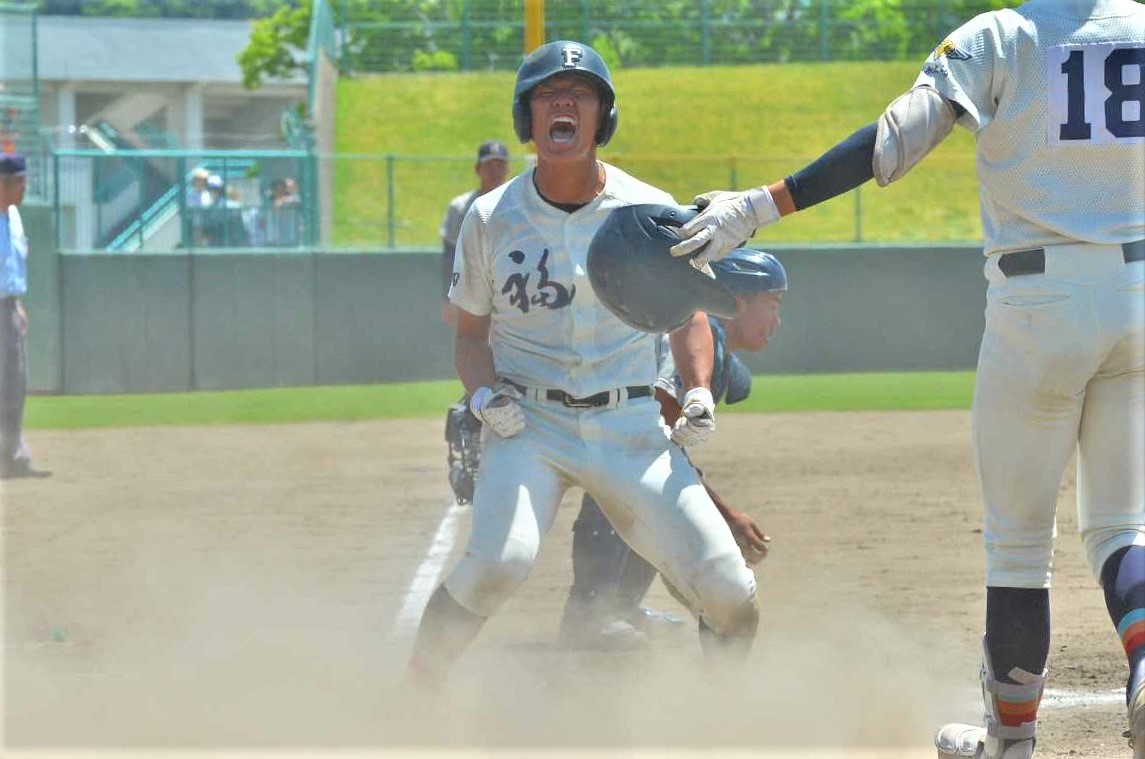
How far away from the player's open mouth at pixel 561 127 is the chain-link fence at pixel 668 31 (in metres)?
24.3

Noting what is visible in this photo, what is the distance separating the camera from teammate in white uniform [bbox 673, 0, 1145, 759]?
4023mm

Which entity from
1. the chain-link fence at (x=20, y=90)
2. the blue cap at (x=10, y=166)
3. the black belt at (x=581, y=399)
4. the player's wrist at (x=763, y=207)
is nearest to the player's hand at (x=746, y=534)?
the black belt at (x=581, y=399)

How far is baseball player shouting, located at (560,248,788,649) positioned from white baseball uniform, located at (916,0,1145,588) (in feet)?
4.93

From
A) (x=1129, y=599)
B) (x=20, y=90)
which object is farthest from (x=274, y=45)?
(x=1129, y=599)

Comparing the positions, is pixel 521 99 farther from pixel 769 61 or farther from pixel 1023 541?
pixel 769 61

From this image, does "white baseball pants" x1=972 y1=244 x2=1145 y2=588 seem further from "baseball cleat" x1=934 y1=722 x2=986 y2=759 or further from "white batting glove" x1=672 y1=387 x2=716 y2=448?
"white batting glove" x1=672 y1=387 x2=716 y2=448

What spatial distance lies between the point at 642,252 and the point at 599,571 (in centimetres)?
269

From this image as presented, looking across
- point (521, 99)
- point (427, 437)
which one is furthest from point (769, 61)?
point (521, 99)

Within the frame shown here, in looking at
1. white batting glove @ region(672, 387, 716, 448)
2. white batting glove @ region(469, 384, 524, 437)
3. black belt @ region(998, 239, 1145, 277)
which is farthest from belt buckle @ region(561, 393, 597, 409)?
black belt @ region(998, 239, 1145, 277)

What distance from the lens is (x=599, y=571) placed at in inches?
272

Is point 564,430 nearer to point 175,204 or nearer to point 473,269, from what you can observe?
point 473,269

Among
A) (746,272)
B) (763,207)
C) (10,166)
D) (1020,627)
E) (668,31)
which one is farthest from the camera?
(668,31)

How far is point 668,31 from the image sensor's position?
30844 millimetres

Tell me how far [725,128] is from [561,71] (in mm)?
25834
